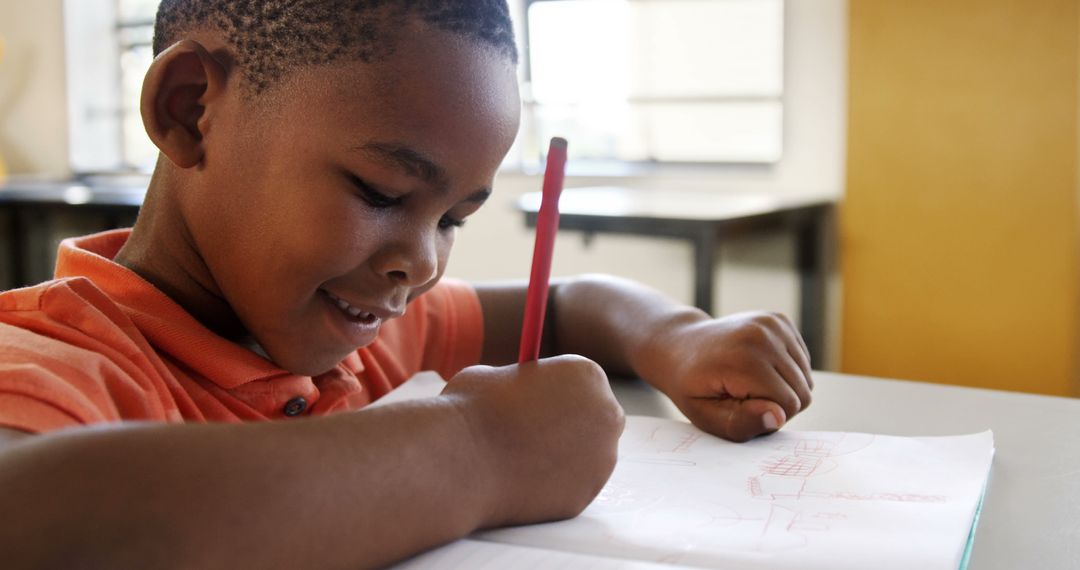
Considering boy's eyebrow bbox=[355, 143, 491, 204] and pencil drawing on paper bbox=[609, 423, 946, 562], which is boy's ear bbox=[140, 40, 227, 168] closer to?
boy's eyebrow bbox=[355, 143, 491, 204]

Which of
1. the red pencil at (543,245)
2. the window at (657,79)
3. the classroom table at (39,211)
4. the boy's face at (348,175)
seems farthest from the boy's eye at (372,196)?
the classroom table at (39,211)

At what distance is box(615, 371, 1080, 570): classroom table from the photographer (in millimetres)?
525

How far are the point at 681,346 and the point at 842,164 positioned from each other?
2.20 metres

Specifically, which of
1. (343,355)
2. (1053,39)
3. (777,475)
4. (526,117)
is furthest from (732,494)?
(526,117)

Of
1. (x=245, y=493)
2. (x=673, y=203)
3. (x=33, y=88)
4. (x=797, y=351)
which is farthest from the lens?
(x=33, y=88)

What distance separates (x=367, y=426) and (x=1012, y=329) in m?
2.50

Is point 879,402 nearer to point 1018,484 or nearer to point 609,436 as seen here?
point 1018,484

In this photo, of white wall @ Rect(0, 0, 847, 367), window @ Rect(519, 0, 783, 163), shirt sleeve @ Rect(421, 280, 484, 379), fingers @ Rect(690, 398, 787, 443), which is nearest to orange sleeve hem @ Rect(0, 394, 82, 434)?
fingers @ Rect(690, 398, 787, 443)

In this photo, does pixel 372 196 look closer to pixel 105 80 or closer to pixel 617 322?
pixel 617 322

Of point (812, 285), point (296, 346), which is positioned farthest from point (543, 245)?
point (812, 285)

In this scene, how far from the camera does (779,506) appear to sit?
561mm

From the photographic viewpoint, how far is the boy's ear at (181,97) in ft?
2.17

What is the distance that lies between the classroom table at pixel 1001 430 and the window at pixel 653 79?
2.16 m

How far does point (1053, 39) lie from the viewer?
2.50 metres
